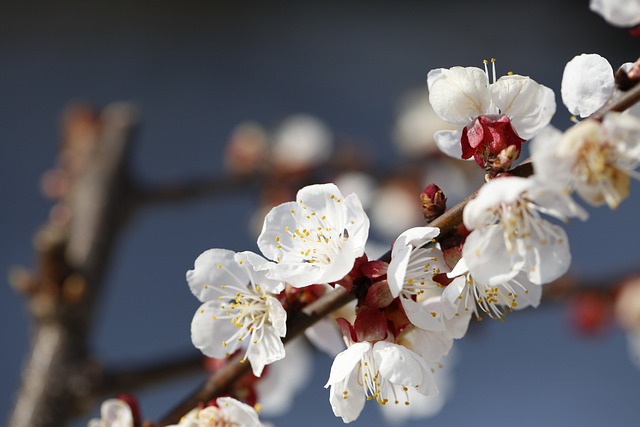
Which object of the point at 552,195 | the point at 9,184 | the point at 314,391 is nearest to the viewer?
the point at 552,195

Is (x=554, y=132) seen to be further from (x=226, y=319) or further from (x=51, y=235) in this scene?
(x=51, y=235)

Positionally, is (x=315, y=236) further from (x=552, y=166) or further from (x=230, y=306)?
(x=552, y=166)

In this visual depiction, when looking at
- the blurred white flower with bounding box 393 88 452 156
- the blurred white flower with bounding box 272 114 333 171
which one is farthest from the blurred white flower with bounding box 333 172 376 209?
the blurred white flower with bounding box 393 88 452 156

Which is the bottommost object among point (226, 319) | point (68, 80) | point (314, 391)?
point (314, 391)

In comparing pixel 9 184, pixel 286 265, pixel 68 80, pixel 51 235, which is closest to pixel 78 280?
pixel 51 235

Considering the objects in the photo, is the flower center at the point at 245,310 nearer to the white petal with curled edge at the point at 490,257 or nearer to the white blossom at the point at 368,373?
the white blossom at the point at 368,373

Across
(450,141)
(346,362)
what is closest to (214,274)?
(346,362)
